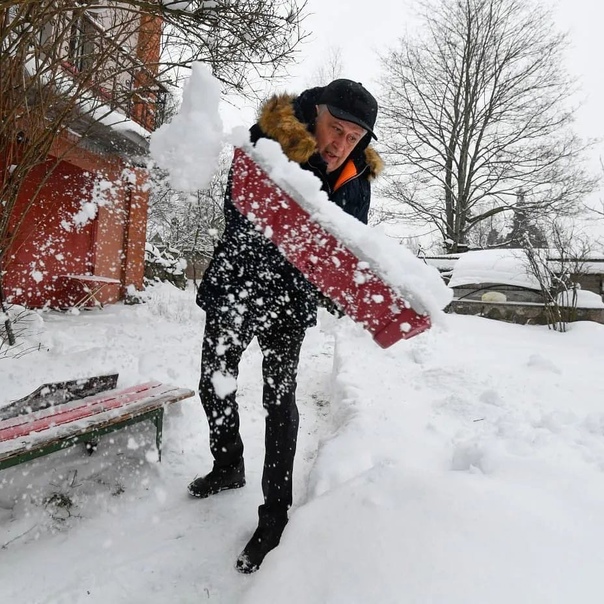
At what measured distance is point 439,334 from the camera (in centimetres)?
587

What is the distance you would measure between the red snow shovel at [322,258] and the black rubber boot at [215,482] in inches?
40.5

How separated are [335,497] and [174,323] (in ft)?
17.9

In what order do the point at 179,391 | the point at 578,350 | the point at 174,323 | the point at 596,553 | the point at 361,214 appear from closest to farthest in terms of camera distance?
1. the point at 596,553
2. the point at 361,214
3. the point at 179,391
4. the point at 578,350
5. the point at 174,323

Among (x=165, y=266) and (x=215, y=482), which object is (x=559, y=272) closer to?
(x=215, y=482)

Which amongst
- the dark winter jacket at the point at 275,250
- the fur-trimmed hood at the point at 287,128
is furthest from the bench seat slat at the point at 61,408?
the fur-trimmed hood at the point at 287,128

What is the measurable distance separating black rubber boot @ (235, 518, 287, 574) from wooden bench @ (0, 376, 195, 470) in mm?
844

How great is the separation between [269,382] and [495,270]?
26.0 feet

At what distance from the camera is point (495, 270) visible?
8.55 metres

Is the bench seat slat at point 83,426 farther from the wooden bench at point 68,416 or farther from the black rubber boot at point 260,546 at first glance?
the black rubber boot at point 260,546

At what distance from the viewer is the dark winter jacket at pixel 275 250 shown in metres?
1.62

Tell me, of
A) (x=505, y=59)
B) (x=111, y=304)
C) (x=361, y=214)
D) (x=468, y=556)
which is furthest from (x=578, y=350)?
(x=505, y=59)

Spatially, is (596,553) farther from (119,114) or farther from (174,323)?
(119,114)

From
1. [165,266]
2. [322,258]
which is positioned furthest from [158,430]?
[165,266]

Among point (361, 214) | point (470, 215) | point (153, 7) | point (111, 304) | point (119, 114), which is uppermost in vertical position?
point (470, 215)
